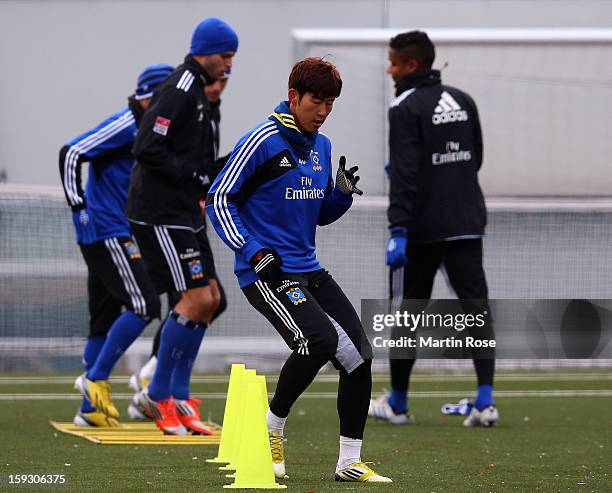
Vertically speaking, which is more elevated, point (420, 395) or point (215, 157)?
point (215, 157)

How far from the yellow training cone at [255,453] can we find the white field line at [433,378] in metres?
6.71

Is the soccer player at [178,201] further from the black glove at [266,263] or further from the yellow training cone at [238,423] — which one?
the black glove at [266,263]

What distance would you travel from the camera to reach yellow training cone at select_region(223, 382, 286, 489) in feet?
18.5

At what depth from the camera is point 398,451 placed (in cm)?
718

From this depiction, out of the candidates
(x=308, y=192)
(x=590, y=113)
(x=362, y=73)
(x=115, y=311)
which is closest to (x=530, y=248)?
(x=590, y=113)

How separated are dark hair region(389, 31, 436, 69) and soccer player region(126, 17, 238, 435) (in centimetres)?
133

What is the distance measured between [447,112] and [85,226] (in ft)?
7.60

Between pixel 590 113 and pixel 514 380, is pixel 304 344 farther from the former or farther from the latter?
pixel 590 113

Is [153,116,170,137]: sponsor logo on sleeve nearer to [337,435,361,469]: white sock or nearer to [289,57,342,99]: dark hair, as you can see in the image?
[289,57,342,99]: dark hair

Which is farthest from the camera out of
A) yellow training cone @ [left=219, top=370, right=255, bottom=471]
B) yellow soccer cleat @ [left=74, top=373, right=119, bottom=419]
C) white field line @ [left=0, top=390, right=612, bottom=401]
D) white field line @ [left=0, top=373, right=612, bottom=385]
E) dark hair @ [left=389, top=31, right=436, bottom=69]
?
white field line @ [left=0, top=373, right=612, bottom=385]

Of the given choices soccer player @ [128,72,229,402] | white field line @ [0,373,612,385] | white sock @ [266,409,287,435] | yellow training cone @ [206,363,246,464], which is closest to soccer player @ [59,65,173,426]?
soccer player @ [128,72,229,402]

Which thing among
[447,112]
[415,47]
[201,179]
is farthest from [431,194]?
[201,179]

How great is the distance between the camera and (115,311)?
9156mm

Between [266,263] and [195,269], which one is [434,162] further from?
[266,263]
